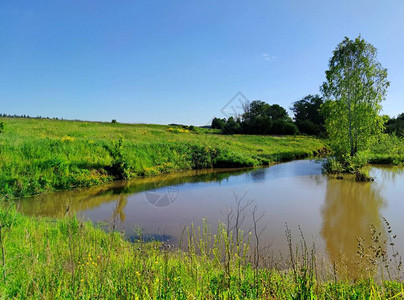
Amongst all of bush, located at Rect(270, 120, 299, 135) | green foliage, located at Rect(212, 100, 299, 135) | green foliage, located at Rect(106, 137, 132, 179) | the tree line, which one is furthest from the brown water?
bush, located at Rect(270, 120, 299, 135)

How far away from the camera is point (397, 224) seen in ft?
26.2

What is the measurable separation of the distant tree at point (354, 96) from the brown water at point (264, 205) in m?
3.84

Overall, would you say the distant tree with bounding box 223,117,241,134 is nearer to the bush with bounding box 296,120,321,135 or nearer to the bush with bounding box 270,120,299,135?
→ the bush with bounding box 270,120,299,135

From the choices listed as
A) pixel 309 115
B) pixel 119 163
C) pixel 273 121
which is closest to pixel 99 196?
pixel 119 163

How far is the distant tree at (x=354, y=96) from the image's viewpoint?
18547mm

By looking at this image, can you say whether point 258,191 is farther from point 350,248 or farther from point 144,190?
point 350,248

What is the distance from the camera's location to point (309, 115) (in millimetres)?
65688

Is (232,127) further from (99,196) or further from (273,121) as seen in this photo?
(99,196)

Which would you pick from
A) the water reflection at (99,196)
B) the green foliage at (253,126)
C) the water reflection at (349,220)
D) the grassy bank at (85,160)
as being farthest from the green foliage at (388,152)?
the green foliage at (253,126)

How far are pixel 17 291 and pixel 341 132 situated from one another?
20919 millimetres

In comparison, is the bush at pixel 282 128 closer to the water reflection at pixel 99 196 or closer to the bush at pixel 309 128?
the bush at pixel 309 128

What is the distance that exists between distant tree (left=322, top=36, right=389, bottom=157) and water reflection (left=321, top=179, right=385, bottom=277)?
613cm

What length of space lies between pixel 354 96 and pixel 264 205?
44.5 ft

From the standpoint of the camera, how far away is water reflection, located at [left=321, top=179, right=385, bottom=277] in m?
5.57
